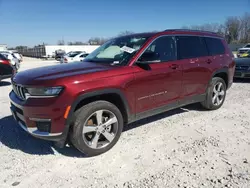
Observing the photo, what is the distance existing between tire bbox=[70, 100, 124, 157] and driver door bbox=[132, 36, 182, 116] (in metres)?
0.51

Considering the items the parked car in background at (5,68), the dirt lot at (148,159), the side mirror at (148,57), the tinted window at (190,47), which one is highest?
the tinted window at (190,47)

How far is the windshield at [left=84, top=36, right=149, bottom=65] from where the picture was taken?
3.59 metres

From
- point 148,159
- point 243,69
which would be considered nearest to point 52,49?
point 243,69

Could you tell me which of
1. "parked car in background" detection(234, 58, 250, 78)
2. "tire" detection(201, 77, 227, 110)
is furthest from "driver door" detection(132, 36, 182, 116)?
"parked car in background" detection(234, 58, 250, 78)

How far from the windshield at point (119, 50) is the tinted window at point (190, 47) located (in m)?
0.86

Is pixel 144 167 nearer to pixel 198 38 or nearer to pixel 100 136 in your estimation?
pixel 100 136

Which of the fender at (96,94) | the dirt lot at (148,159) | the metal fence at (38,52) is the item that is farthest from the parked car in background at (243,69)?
the metal fence at (38,52)

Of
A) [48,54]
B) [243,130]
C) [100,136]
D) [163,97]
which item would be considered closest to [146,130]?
[163,97]

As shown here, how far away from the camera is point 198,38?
4.73m

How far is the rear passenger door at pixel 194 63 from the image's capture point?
4215 mm

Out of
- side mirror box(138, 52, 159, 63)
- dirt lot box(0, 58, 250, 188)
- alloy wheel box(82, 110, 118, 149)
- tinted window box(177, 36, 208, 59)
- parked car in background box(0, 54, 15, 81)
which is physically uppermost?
tinted window box(177, 36, 208, 59)

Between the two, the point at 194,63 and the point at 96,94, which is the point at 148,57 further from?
the point at 194,63

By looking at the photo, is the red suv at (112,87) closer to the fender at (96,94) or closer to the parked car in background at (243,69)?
the fender at (96,94)

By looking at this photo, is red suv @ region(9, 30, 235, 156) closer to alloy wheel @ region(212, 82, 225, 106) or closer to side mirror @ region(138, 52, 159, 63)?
side mirror @ region(138, 52, 159, 63)
